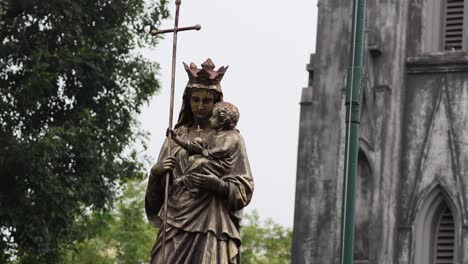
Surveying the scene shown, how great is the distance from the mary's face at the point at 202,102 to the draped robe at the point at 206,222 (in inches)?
15.6

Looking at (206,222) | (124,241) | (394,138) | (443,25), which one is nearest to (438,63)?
(443,25)

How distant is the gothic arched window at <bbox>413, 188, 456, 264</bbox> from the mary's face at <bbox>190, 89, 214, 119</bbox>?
76.1 ft

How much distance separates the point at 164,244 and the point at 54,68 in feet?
58.7

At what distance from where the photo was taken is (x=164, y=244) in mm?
11734

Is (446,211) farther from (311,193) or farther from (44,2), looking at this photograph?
(44,2)

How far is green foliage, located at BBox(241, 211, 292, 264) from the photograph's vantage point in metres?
57.9

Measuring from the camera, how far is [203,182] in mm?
11719

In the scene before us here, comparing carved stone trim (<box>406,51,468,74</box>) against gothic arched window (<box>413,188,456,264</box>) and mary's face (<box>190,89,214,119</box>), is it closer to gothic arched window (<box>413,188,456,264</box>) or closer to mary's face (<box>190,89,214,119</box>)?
gothic arched window (<box>413,188,456,264</box>)

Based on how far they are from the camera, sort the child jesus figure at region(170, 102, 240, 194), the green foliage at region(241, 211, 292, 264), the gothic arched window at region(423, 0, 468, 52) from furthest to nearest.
Result: the green foliage at region(241, 211, 292, 264)
the gothic arched window at region(423, 0, 468, 52)
the child jesus figure at region(170, 102, 240, 194)

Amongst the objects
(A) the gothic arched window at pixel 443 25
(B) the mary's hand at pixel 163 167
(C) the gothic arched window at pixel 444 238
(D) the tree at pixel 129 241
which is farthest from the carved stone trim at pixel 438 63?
(B) the mary's hand at pixel 163 167

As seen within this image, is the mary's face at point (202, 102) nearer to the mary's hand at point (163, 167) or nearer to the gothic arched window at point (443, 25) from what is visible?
the mary's hand at point (163, 167)

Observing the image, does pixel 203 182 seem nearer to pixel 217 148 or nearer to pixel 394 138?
pixel 217 148

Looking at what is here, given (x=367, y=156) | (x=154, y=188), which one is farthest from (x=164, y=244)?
(x=367, y=156)

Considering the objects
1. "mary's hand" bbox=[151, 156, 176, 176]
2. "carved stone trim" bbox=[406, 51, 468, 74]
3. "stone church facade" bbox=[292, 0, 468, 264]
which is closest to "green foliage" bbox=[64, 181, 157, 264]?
"stone church facade" bbox=[292, 0, 468, 264]
